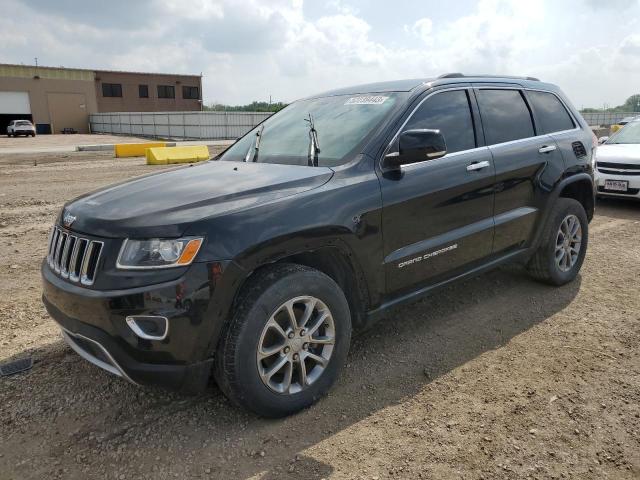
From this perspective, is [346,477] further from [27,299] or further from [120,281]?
[27,299]

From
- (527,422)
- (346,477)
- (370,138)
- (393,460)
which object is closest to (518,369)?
(527,422)

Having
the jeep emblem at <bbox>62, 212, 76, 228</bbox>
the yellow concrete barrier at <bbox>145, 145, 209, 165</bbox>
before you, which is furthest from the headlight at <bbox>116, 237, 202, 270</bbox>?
the yellow concrete barrier at <bbox>145, 145, 209, 165</bbox>

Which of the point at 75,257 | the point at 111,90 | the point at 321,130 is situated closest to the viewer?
the point at 75,257

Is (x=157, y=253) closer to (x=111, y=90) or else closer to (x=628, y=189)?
(x=628, y=189)

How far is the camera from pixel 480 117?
3975 millimetres

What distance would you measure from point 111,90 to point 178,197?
2343 inches

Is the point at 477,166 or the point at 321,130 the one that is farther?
the point at 477,166

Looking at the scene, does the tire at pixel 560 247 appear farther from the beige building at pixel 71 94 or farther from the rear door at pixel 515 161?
the beige building at pixel 71 94

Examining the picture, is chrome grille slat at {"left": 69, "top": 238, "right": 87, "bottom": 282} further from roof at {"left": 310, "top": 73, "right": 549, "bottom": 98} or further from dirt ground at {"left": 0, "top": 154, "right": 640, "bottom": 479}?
roof at {"left": 310, "top": 73, "right": 549, "bottom": 98}

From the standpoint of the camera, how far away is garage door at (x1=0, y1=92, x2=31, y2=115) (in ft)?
161

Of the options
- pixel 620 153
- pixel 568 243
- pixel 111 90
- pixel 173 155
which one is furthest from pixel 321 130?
pixel 111 90

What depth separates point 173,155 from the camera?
55.6 feet

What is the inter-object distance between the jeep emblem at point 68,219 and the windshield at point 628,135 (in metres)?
9.79

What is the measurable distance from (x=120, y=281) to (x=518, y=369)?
100 inches
